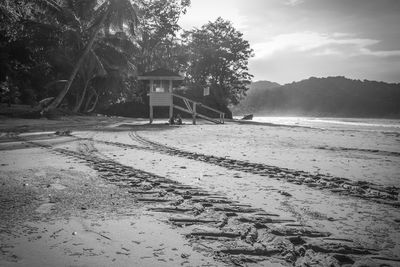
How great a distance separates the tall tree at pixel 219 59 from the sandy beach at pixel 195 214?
131 feet

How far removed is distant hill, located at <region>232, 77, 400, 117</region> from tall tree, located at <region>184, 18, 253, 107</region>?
1671 inches

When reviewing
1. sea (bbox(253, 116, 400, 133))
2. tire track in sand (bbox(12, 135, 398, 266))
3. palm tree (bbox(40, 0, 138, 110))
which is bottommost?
tire track in sand (bbox(12, 135, 398, 266))

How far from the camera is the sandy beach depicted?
2352 mm

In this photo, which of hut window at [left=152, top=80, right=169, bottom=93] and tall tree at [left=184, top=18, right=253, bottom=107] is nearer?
hut window at [left=152, top=80, right=169, bottom=93]

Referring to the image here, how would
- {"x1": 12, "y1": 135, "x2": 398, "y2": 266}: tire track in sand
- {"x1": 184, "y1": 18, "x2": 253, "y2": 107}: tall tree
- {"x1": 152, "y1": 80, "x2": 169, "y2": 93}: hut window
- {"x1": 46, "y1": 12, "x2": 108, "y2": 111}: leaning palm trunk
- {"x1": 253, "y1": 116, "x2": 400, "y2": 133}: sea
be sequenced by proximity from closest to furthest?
{"x1": 12, "y1": 135, "x2": 398, "y2": 266}: tire track in sand
{"x1": 46, "y1": 12, "x2": 108, "y2": 111}: leaning palm trunk
{"x1": 152, "y1": 80, "x2": 169, "y2": 93}: hut window
{"x1": 253, "y1": 116, "x2": 400, "y2": 133}: sea
{"x1": 184, "y1": 18, "x2": 253, "y2": 107}: tall tree

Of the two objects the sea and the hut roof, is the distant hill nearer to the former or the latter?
the sea

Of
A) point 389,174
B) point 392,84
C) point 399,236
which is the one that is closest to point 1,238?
point 399,236

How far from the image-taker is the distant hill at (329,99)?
289ft

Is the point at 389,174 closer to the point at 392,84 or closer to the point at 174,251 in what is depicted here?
the point at 174,251

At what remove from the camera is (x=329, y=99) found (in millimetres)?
99938

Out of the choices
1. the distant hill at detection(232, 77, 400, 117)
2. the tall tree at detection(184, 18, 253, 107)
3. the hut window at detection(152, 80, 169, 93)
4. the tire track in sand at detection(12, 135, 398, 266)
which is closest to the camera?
the tire track in sand at detection(12, 135, 398, 266)

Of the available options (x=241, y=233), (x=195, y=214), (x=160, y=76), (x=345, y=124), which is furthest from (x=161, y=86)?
(x=345, y=124)

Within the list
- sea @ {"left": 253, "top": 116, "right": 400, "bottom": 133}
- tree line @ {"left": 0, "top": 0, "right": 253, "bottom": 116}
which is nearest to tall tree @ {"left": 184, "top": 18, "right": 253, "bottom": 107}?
tree line @ {"left": 0, "top": 0, "right": 253, "bottom": 116}

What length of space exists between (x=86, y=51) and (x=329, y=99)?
317 feet
